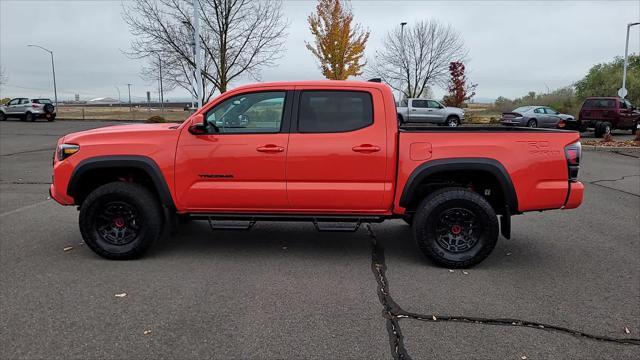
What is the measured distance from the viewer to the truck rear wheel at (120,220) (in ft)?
16.1

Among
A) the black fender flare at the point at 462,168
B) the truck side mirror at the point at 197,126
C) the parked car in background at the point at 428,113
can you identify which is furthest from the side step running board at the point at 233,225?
the parked car in background at the point at 428,113

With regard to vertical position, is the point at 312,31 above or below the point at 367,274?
above

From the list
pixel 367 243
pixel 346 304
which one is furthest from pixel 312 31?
pixel 346 304

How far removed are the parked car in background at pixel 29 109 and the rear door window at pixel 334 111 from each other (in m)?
34.5

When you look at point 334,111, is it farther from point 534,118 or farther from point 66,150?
point 534,118

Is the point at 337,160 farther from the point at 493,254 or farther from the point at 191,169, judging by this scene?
the point at 493,254

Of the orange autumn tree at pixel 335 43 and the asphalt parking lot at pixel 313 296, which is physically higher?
the orange autumn tree at pixel 335 43

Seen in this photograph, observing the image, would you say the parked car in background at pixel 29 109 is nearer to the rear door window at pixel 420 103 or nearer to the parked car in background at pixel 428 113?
the parked car in background at pixel 428 113

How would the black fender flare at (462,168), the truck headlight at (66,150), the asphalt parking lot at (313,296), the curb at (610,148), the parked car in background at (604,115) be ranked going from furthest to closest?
the parked car in background at (604,115)
the curb at (610,148)
the truck headlight at (66,150)
the black fender flare at (462,168)
the asphalt parking lot at (313,296)

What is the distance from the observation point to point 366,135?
4.73 metres

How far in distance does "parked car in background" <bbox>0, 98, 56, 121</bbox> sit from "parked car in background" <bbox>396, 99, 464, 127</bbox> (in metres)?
24.8

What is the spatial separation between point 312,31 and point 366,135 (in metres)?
24.8

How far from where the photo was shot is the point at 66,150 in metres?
4.97

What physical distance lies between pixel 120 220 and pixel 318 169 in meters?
2.26
